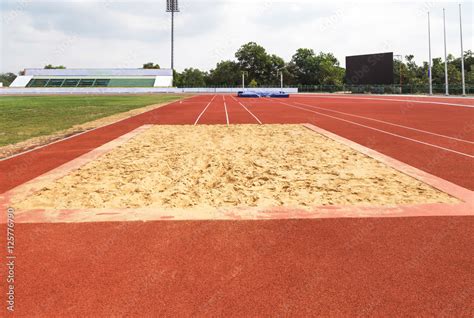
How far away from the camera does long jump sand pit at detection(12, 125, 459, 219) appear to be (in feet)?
17.1

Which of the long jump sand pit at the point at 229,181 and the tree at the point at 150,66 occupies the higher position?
the tree at the point at 150,66

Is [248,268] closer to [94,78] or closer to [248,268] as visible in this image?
[248,268]

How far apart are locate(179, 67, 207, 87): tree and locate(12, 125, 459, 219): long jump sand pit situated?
92.2 meters

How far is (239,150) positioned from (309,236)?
5399 millimetres

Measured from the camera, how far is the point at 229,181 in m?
6.32

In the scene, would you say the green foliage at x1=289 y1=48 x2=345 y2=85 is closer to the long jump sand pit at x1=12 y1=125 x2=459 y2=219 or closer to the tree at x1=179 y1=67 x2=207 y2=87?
the tree at x1=179 y1=67 x2=207 y2=87

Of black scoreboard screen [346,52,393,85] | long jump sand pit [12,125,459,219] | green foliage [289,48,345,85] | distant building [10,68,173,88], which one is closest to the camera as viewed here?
long jump sand pit [12,125,459,219]

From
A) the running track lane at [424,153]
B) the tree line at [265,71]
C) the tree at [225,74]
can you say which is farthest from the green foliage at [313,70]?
the running track lane at [424,153]

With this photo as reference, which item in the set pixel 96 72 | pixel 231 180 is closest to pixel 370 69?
pixel 231 180

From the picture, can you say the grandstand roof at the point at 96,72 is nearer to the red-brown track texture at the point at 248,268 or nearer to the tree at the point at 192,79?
the tree at the point at 192,79

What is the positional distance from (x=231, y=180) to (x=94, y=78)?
88.7 metres

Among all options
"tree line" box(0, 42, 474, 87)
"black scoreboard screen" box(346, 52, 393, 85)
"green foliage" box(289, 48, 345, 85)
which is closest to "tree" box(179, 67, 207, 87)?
"tree line" box(0, 42, 474, 87)

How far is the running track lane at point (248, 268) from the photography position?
107 inches

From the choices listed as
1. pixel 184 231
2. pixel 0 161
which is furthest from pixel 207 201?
pixel 0 161
